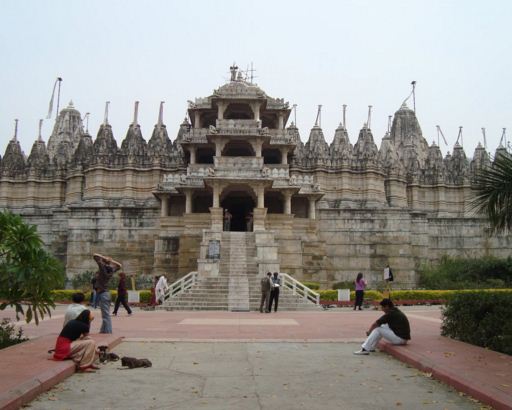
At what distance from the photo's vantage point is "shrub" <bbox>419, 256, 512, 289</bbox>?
34400 millimetres

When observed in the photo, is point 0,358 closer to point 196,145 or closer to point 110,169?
point 196,145

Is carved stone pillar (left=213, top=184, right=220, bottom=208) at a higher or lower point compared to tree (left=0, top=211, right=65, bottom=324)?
higher

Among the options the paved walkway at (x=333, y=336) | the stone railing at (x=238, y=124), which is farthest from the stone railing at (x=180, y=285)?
the stone railing at (x=238, y=124)

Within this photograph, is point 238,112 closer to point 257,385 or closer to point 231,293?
point 231,293

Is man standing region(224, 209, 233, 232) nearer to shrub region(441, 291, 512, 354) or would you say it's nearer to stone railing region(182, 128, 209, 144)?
stone railing region(182, 128, 209, 144)

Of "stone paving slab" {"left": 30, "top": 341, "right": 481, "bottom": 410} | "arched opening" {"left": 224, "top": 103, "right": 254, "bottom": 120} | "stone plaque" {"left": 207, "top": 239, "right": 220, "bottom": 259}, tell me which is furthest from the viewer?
"arched opening" {"left": 224, "top": 103, "right": 254, "bottom": 120}

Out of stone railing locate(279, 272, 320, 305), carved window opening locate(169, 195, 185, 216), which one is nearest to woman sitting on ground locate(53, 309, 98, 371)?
stone railing locate(279, 272, 320, 305)

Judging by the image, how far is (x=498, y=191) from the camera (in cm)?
1204

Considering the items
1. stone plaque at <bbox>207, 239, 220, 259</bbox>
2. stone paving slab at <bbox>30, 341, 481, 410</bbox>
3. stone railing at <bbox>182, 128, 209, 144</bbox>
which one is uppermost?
stone railing at <bbox>182, 128, 209, 144</bbox>

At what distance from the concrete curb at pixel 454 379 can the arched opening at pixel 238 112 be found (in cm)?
3023

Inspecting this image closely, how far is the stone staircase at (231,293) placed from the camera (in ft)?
81.1

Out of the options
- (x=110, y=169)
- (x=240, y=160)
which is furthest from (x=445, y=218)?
(x=110, y=169)

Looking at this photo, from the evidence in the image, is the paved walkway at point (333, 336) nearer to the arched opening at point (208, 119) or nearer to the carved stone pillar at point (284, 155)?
the carved stone pillar at point (284, 155)

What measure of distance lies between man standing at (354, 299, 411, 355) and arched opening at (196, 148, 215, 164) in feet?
99.8
